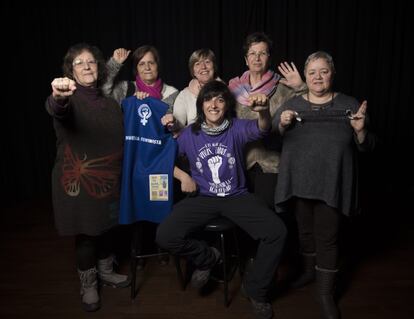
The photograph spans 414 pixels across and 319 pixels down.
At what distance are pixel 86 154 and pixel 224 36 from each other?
2.59 m

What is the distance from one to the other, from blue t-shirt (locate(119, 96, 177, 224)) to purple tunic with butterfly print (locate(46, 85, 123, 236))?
0.31 ft

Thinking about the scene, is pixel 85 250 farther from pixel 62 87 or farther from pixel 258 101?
pixel 258 101

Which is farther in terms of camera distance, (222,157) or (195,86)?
(195,86)

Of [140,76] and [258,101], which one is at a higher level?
[140,76]

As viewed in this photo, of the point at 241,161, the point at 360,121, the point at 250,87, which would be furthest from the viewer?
the point at 250,87

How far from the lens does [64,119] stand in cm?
202

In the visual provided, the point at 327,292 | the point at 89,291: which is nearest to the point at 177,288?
the point at 89,291

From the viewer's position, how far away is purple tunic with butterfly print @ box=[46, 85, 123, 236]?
2.10 metres

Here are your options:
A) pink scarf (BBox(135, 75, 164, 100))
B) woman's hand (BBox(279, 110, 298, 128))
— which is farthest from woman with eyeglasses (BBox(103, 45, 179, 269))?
woman's hand (BBox(279, 110, 298, 128))

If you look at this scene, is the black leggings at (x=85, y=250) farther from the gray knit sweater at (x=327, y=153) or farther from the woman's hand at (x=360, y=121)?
the woman's hand at (x=360, y=121)

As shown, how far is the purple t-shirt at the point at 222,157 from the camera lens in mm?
2260

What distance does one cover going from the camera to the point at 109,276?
2.56m

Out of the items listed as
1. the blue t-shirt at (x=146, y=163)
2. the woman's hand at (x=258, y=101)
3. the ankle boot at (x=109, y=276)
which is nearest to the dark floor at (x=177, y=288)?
the ankle boot at (x=109, y=276)

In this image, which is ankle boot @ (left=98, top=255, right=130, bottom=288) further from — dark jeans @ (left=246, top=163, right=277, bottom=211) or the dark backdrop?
the dark backdrop
